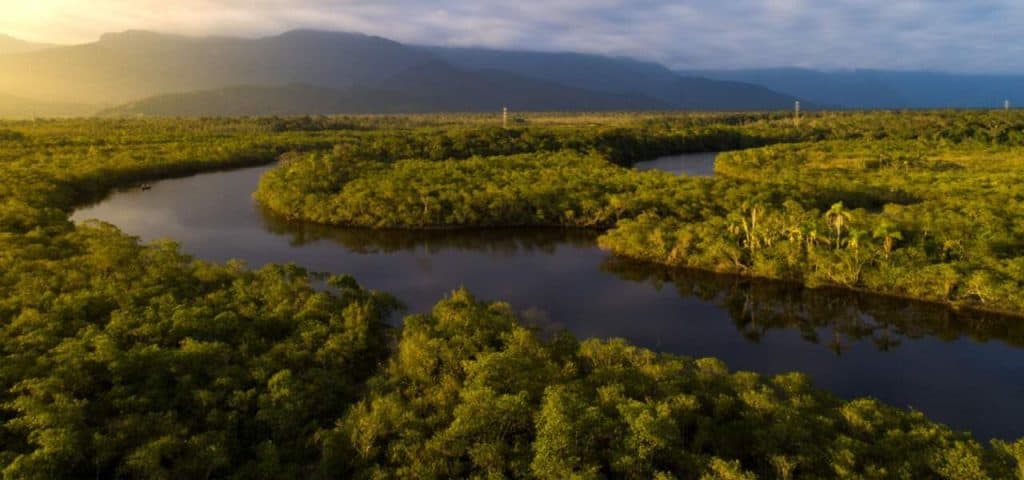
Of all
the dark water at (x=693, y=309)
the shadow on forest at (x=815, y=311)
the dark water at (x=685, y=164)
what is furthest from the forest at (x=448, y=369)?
the dark water at (x=685, y=164)

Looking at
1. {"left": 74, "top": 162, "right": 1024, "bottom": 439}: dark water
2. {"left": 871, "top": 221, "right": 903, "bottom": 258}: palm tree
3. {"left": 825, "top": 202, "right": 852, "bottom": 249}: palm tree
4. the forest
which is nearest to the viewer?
the forest

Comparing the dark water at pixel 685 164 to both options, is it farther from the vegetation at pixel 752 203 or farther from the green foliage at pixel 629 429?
the green foliage at pixel 629 429

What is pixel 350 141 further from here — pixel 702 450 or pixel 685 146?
pixel 702 450

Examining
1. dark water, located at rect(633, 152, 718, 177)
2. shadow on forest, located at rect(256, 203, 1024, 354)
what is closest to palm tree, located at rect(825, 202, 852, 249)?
shadow on forest, located at rect(256, 203, 1024, 354)

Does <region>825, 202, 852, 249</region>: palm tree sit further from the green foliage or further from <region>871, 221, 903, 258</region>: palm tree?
the green foliage

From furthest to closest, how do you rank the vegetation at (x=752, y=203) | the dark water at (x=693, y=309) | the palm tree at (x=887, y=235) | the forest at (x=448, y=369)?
the palm tree at (x=887, y=235) < the vegetation at (x=752, y=203) < the dark water at (x=693, y=309) < the forest at (x=448, y=369)

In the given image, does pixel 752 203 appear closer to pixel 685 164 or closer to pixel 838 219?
pixel 838 219
